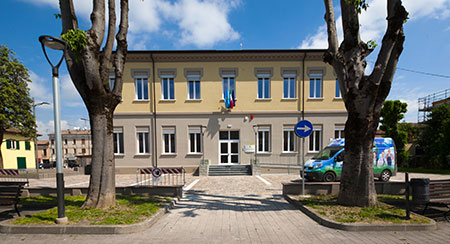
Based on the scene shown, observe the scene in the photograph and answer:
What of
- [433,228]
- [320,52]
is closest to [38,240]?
[433,228]

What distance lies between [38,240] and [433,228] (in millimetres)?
8570

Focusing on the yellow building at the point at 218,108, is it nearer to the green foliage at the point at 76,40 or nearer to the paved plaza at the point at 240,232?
the paved plaza at the point at 240,232

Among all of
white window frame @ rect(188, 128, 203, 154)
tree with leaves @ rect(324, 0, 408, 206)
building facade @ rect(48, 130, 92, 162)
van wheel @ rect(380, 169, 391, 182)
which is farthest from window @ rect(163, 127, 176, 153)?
building facade @ rect(48, 130, 92, 162)

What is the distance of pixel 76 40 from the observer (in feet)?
14.6

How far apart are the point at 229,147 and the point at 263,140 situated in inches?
113

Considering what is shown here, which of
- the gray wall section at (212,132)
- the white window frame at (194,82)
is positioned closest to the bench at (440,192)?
the gray wall section at (212,132)

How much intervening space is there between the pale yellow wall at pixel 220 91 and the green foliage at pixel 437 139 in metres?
9.48

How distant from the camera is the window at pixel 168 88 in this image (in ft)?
49.7

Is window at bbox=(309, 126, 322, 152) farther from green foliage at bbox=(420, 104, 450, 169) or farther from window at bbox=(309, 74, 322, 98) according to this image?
green foliage at bbox=(420, 104, 450, 169)

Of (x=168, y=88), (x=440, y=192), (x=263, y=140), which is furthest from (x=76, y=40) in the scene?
(x=263, y=140)

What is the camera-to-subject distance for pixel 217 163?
14.8 metres

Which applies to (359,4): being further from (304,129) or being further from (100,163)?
(100,163)

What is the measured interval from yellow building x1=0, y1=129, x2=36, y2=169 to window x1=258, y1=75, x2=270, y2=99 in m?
33.0

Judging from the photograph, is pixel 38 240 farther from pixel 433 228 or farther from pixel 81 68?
pixel 433 228
